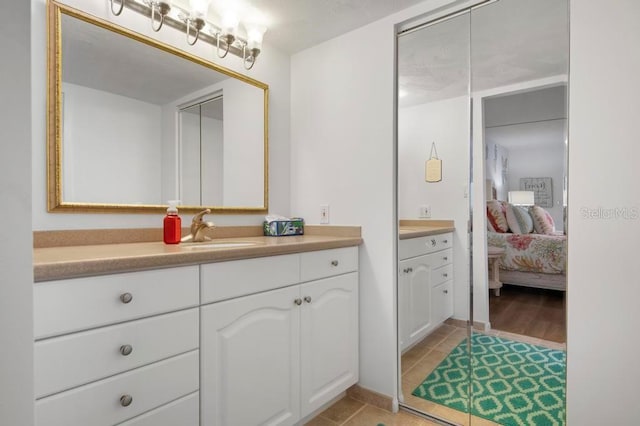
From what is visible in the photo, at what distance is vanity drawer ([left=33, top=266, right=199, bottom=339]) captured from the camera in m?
0.85

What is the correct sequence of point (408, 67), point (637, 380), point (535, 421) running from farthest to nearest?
point (408, 67) → point (535, 421) → point (637, 380)

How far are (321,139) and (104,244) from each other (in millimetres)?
1295

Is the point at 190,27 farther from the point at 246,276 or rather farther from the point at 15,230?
the point at 15,230

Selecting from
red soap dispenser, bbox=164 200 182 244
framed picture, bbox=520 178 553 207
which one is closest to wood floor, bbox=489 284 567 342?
framed picture, bbox=520 178 553 207

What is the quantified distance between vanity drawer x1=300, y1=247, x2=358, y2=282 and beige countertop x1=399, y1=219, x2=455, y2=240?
0.29 metres

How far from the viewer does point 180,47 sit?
67.1 inches

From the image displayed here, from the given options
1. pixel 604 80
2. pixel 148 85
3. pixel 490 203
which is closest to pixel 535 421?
pixel 490 203

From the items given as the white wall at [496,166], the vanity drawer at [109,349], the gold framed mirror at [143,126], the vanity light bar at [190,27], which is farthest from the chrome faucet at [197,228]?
the white wall at [496,166]

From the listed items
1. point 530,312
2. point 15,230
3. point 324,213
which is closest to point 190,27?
point 324,213

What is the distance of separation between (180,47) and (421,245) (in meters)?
1.64

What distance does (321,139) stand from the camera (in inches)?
83.6

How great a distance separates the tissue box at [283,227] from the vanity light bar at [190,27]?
924 mm

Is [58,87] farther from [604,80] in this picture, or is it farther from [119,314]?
[604,80]

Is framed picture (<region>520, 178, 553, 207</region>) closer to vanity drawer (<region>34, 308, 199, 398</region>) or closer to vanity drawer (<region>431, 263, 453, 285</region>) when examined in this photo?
vanity drawer (<region>431, 263, 453, 285</region>)
